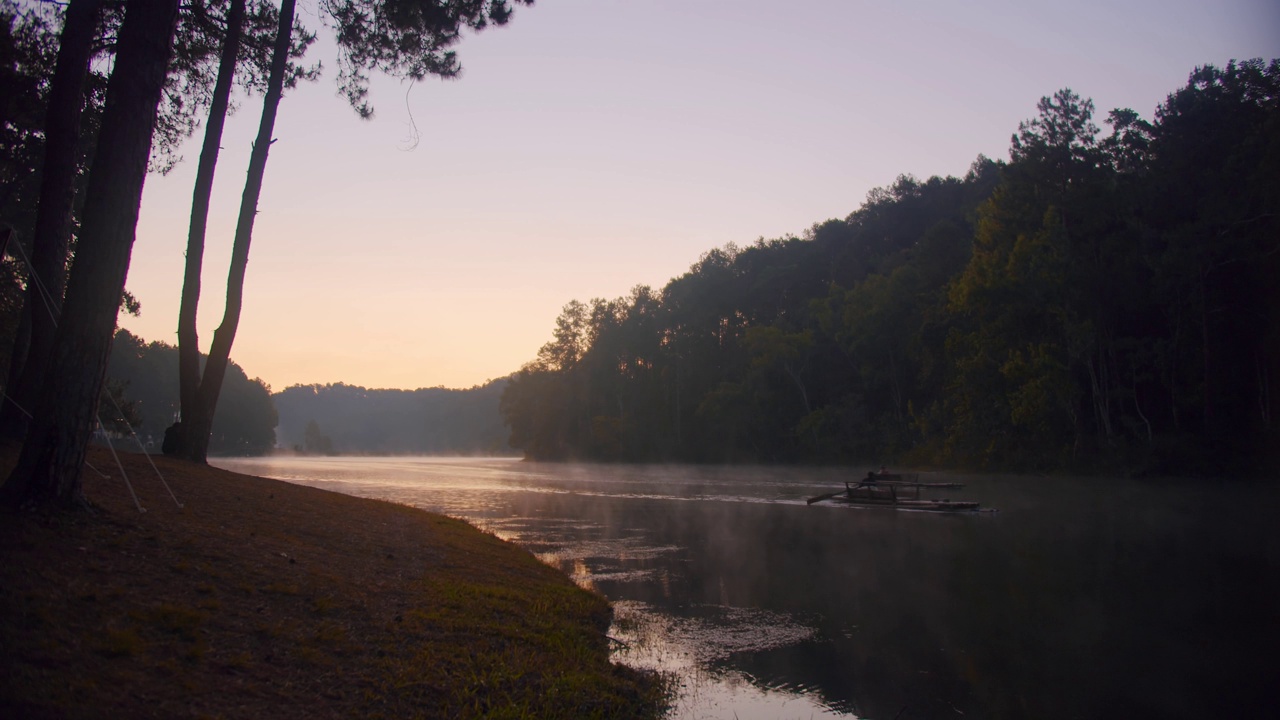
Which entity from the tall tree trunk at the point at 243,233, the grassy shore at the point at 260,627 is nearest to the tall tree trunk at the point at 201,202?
the tall tree trunk at the point at 243,233

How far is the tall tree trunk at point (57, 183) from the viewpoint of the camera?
12.2 meters

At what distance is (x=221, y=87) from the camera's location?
17000 millimetres

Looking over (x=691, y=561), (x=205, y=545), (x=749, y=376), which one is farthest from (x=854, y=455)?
(x=205, y=545)

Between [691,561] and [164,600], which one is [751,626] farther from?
[164,600]

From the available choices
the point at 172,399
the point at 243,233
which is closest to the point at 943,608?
the point at 243,233

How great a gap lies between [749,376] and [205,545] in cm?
7444

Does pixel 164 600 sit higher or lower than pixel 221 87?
lower

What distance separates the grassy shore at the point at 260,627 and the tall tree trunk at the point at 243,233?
6.00 meters

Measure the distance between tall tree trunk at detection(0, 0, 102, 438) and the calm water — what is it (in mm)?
9717

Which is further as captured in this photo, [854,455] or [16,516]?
[854,455]

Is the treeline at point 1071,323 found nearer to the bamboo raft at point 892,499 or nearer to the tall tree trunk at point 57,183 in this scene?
the bamboo raft at point 892,499

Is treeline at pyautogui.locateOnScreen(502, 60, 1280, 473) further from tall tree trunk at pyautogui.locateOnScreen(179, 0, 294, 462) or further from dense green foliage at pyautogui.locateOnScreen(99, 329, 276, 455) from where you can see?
dense green foliage at pyautogui.locateOnScreen(99, 329, 276, 455)

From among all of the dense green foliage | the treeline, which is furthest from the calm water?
the dense green foliage

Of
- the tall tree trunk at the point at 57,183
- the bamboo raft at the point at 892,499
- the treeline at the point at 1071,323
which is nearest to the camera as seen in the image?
the tall tree trunk at the point at 57,183
